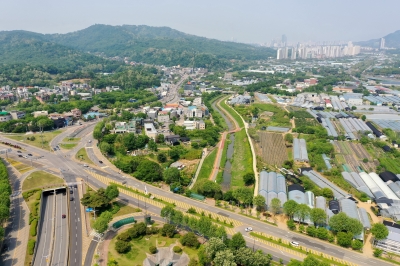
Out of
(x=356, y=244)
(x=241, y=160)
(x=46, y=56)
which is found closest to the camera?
(x=356, y=244)

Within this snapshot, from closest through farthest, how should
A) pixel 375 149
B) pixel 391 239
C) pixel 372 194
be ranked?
pixel 391 239 < pixel 372 194 < pixel 375 149

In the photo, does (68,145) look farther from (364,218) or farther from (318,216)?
(364,218)

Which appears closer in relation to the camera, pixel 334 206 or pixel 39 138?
pixel 334 206

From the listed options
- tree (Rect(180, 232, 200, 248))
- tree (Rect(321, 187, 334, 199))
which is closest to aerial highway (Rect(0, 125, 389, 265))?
tree (Rect(180, 232, 200, 248))

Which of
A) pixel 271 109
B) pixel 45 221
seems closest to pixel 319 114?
pixel 271 109

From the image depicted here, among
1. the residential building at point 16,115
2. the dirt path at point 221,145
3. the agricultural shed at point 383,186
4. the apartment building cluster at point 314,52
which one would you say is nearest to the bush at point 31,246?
the dirt path at point 221,145

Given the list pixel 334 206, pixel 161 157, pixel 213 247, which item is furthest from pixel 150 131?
pixel 213 247

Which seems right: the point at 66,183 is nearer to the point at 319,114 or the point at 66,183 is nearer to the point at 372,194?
the point at 372,194
